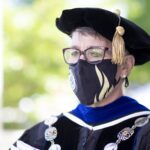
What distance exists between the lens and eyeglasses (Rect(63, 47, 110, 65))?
8.78 ft

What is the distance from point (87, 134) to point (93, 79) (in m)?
0.23

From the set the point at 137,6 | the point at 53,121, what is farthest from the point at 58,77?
the point at 53,121

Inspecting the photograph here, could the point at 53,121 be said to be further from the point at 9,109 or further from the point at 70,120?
the point at 9,109

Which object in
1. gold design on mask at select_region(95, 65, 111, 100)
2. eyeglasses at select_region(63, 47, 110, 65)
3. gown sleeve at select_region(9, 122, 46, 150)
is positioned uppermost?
eyeglasses at select_region(63, 47, 110, 65)

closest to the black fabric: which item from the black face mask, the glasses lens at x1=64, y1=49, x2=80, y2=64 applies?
the black face mask

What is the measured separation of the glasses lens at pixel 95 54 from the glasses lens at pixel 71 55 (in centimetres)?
5

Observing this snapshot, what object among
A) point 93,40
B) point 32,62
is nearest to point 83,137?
point 93,40

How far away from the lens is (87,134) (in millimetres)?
2719

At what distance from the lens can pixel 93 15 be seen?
2684 millimetres

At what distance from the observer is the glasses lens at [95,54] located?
2.67 metres

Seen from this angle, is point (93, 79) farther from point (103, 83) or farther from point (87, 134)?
point (87, 134)

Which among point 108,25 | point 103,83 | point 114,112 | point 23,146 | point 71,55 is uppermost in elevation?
point 108,25

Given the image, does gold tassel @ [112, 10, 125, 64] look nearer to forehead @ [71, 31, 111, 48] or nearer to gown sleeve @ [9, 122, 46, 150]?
forehead @ [71, 31, 111, 48]

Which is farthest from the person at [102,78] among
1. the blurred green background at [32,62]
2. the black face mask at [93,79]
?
the blurred green background at [32,62]
